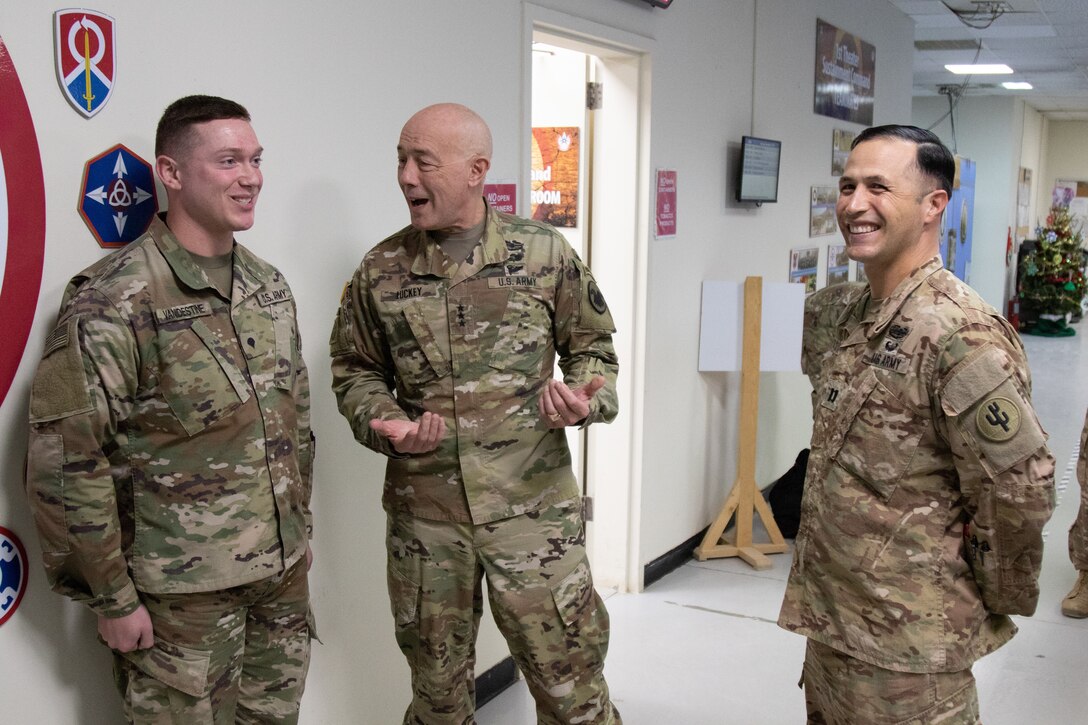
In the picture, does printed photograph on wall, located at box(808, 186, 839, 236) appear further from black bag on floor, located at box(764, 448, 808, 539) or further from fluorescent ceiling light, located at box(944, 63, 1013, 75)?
fluorescent ceiling light, located at box(944, 63, 1013, 75)

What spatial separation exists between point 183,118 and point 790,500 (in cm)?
381

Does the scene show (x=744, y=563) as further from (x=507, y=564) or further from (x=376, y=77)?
(x=376, y=77)

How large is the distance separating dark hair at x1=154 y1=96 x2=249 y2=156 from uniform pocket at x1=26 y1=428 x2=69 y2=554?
1.93ft

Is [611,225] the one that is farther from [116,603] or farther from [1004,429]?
[116,603]

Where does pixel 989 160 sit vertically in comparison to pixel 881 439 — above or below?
above

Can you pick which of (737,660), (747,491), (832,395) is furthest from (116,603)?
(747,491)

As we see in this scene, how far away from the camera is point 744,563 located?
4.58 m

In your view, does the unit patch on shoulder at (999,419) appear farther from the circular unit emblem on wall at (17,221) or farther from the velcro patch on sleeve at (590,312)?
the circular unit emblem on wall at (17,221)

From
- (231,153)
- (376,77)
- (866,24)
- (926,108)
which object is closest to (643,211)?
(376,77)

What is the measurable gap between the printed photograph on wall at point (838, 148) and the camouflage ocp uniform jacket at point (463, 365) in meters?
4.05

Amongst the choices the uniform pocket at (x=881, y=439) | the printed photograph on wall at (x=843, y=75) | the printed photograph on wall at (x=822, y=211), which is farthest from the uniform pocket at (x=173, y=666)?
the printed photograph on wall at (x=843, y=75)

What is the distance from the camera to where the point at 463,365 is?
2232 millimetres

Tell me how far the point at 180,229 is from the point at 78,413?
0.43 metres

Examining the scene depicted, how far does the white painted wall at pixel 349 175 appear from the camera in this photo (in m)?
1.85
